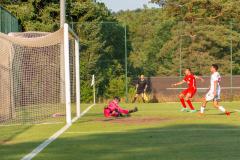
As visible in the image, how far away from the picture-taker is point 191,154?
11.2 meters

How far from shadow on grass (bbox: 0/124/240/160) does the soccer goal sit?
4.29 m

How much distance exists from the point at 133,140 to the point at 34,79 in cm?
1336

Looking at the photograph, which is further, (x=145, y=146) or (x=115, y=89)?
(x=115, y=89)

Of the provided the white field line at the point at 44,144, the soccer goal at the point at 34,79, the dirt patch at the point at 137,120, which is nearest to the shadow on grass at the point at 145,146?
the white field line at the point at 44,144

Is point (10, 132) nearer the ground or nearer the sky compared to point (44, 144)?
nearer the ground

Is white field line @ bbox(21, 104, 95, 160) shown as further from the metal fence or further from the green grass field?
the metal fence

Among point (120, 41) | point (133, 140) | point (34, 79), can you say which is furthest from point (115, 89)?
point (133, 140)

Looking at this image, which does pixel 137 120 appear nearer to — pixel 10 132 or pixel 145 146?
pixel 10 132

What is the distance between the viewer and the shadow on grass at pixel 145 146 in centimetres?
1105

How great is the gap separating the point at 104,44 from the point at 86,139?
2645 centimetres

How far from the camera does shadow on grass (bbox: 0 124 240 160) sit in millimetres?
11055

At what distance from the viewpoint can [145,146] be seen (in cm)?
1259

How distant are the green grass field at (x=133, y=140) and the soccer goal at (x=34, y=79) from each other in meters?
2.18

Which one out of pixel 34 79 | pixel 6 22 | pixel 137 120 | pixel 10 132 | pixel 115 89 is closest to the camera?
pixel 10 132
